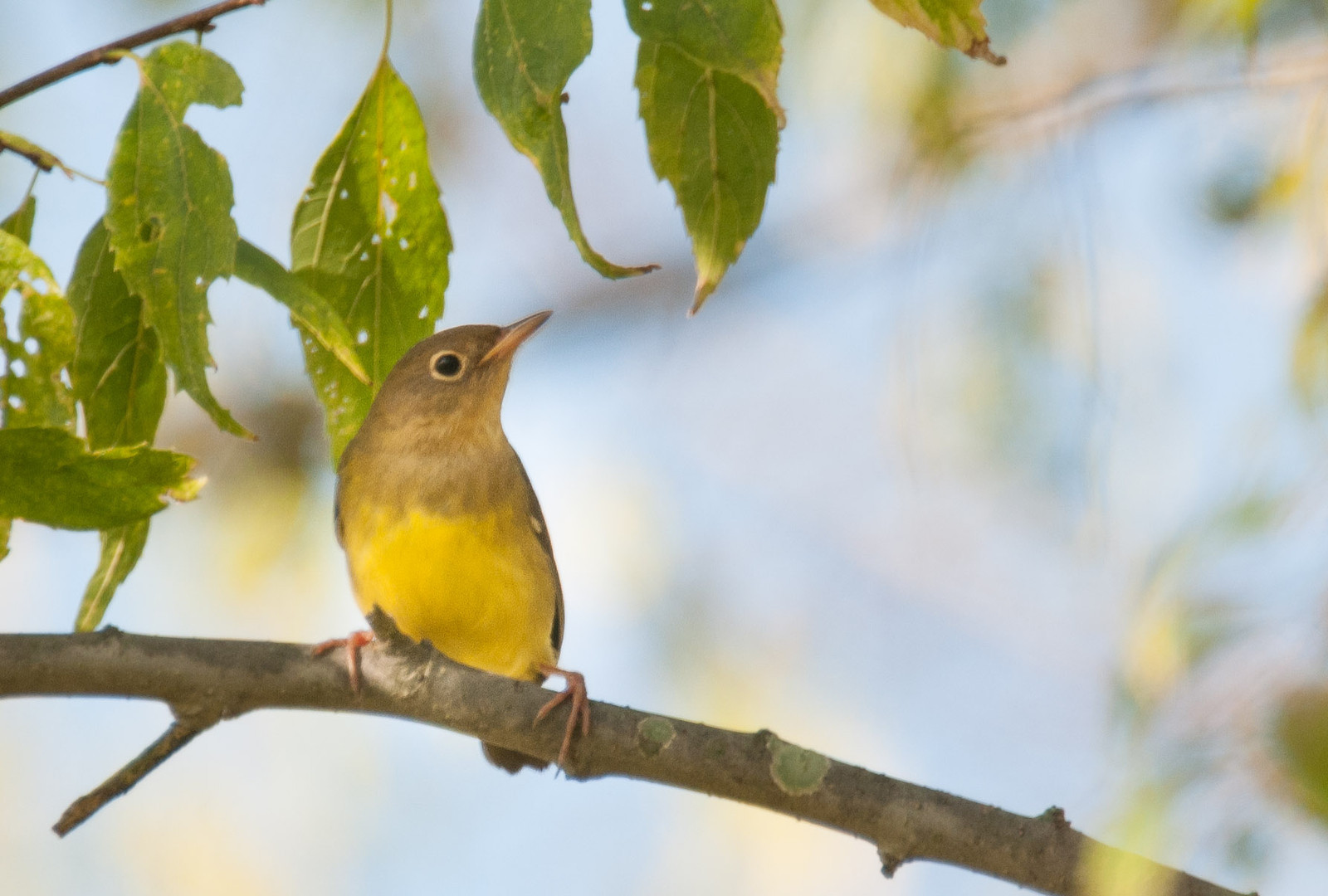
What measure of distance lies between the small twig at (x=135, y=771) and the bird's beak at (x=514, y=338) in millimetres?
2894

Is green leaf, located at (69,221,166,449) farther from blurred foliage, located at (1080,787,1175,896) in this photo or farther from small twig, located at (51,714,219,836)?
blurred foliage, located at (1080,787,1175,896)

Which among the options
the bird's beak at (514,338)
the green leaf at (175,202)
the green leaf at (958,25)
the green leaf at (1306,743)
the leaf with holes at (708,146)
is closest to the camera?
the green leaf at (1306,743)

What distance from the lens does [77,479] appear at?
2.48 meters

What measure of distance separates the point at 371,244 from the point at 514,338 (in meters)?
2.35

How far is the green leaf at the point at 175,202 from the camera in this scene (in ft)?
8.93

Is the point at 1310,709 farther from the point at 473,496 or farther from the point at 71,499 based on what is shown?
the point at 473,496

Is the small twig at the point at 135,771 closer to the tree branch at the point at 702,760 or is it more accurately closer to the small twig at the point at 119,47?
the tree branch at the point at 702,760

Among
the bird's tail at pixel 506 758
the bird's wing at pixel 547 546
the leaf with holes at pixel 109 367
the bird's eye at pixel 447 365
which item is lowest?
the leaf with holes at pixel 109 367

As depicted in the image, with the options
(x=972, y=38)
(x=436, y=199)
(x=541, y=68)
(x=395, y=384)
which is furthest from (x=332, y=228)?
(x=395, y=384)

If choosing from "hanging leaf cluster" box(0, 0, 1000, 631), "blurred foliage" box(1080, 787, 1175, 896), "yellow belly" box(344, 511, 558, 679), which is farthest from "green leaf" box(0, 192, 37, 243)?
"blurred foliage" box(1080, 787, 1175, 896)

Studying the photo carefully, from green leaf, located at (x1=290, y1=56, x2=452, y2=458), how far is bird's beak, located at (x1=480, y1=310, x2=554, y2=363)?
2.29 meters

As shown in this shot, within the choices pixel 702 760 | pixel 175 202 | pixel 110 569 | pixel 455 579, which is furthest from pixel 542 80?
pixel 455 579

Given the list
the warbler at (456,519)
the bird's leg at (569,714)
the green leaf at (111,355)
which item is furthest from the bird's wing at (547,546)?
the green leaf at (111,355)

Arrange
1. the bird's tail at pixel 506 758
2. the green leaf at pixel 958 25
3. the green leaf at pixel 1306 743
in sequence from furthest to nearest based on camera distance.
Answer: the bird's tail at pixel 506 758
the green leaf at pixel 958 25
the green leaf at pixel 1306 743
